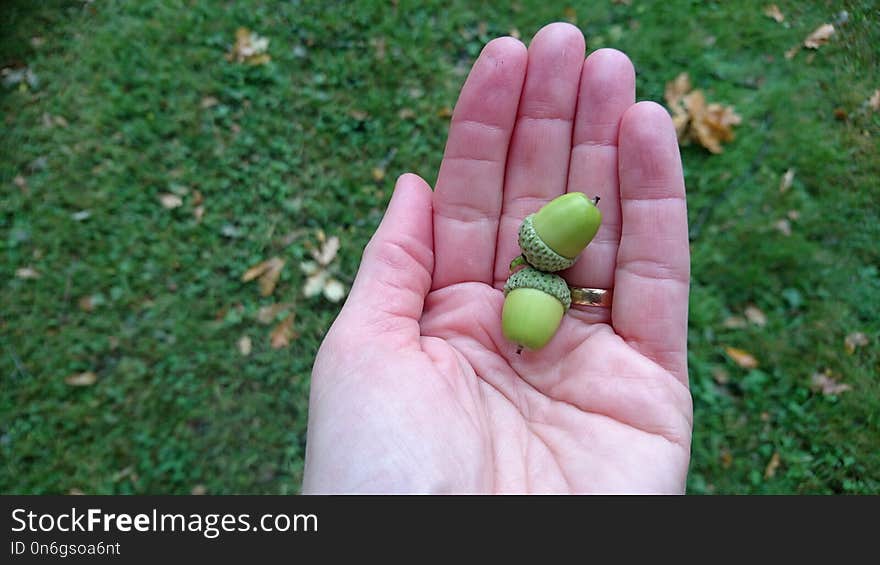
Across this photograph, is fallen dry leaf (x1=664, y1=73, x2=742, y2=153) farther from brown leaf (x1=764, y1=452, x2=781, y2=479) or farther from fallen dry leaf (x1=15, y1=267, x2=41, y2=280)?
fallen dry leaf (x1=15, y1=267, x2=41, y2=280)

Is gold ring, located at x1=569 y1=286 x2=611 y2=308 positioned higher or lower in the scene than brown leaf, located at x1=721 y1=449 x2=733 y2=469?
higher

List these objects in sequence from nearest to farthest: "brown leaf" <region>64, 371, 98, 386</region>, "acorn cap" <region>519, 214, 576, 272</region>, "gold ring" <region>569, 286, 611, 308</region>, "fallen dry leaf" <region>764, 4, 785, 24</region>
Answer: "acorn cap" <region>519, 214, 576, 272</region>
"gold ring" <region>569, 286, 611, 308</region>
"brown leaf" <region>64, 371, 98, 386</region>
"fallen dry leaf" <region>764, 4, 785, 24</region>

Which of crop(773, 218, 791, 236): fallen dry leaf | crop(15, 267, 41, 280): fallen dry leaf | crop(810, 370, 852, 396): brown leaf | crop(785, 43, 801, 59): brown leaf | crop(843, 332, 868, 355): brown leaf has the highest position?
crop(785, 43, 801, 59): brown leaf

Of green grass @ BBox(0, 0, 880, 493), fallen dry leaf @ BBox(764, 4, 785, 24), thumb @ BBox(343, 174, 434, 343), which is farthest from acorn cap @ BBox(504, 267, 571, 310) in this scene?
fallen dry leaf @ BBox(764, 4, 785, 24)

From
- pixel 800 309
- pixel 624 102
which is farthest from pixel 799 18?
pixel 624 102

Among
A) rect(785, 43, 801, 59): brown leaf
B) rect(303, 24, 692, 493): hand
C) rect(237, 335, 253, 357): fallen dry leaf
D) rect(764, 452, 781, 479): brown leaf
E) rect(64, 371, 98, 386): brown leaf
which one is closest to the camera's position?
rect(303, 24, 692, 493): hand

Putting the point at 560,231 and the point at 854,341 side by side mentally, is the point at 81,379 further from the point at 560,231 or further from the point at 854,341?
the point at 854,341

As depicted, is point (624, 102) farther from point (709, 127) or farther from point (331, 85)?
point (331, 85)
